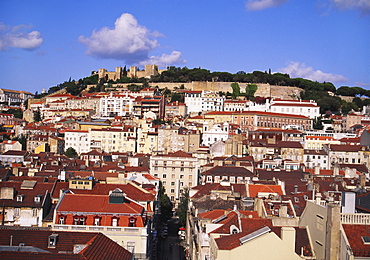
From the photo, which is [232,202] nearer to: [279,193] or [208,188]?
[279,193]

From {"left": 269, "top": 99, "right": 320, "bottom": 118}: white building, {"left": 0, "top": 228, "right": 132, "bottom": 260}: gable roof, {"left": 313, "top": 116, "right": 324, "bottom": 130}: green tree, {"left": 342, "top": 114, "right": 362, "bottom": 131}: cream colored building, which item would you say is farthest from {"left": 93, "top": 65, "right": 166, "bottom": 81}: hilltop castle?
{"left": 0, "top": 228, "right": 132, "bottom": 260}: gable roof

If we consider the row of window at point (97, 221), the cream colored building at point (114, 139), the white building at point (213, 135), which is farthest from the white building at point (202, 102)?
the row of window at point (97, 221)

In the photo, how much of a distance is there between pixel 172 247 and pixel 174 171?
2091 centimetres

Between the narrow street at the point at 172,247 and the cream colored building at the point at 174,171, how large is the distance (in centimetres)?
1265

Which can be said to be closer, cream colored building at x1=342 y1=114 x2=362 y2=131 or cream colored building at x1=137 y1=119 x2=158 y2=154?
cream colored building at x1=137 y1=119 x2=158 y2=154

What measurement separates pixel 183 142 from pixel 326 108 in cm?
5904

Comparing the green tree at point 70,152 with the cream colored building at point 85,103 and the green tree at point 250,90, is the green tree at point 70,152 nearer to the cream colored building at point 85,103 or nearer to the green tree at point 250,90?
the cream colored building at point 85,103

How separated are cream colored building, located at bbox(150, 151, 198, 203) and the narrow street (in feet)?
41.5

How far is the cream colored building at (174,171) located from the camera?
204 feet

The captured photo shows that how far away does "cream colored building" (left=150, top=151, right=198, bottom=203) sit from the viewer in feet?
204

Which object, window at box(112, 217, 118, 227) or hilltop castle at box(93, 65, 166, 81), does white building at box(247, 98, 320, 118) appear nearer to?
hilltop castle at box(93, 65, 166, 81)

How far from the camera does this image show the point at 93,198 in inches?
1113

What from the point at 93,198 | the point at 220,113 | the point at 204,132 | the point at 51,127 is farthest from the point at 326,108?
the point at 93,198

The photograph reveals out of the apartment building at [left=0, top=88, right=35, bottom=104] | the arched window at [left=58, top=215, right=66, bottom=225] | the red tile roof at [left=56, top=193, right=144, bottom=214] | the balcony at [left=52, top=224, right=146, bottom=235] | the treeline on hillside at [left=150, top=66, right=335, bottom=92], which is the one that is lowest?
the balcony at [left=52, top=224, right=146, bottom=235]
